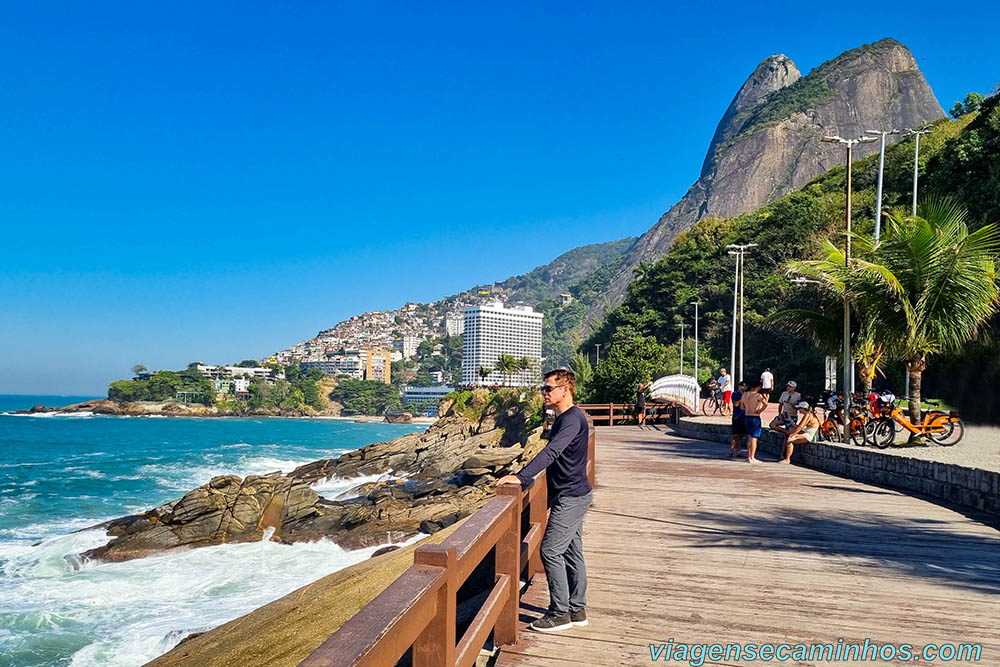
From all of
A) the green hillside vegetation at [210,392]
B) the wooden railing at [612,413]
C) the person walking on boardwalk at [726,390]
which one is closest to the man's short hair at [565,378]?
the person walking on boardwalk at [726,390]

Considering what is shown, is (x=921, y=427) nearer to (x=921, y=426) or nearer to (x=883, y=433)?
(x=921, y=426)

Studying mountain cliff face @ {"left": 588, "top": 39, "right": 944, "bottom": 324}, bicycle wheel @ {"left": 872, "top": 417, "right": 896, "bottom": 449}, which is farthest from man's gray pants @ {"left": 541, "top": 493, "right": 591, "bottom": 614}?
mountain cliff face @ {"left": 588, "top": 39, "right": 944, "bottom": 324}

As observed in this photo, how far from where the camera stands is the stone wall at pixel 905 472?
8461mm

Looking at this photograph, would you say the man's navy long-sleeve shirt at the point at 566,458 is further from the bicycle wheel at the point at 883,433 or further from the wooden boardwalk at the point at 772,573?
the bicycle wheel at the point at 883,433

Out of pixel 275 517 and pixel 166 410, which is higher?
pixel 275 517

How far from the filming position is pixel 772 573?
571 cm

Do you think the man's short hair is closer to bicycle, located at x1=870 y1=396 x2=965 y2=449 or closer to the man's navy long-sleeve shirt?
the man's navy long-sleeve shirt

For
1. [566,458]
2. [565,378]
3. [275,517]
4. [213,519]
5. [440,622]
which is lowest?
[275,517]

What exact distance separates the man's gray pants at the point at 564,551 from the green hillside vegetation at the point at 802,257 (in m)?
21.8

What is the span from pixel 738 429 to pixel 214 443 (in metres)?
74.2

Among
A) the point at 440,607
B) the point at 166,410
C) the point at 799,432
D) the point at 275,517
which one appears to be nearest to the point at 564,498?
the point at 440,607

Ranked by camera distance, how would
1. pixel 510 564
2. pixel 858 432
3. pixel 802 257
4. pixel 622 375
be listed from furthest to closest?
pixel 802 257
pixel 622 375
pixel 858 432
pixel 510 564

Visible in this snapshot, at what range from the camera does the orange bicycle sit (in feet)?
40.9

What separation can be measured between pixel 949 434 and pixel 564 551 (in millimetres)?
11338
